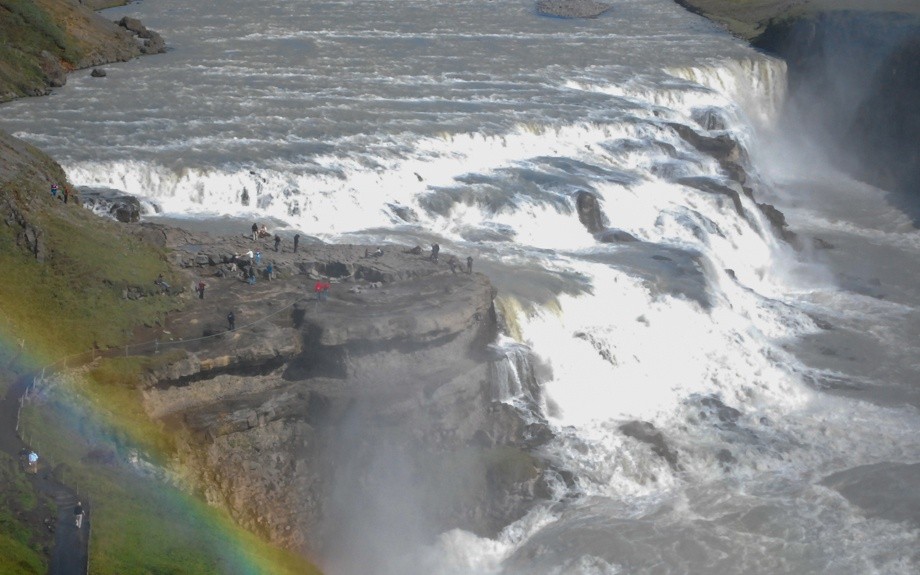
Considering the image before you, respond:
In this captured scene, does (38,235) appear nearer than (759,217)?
Yes

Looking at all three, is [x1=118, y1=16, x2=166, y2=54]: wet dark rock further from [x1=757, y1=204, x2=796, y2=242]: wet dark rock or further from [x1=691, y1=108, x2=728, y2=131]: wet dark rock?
[x1=757, y1=204, x2=796, y2=242]: wet dark rock

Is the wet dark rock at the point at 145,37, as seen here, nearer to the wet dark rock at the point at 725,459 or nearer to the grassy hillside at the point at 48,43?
the grassy hillside at the point at 48,43

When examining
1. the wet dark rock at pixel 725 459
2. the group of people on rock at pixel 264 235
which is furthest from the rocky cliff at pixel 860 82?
the group of people on rock at pixel 264 235

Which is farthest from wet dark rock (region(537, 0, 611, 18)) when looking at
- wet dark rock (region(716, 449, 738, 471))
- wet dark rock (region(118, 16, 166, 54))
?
wet dark rock (region(716, 449, 738, 471))

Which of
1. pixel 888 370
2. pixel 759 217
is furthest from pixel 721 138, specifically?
pixel 888 370

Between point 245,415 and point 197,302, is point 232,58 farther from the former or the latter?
point 245,415

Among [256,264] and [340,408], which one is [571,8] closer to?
[256,264]

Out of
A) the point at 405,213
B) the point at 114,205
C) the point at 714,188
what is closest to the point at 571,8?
the point at 714,188

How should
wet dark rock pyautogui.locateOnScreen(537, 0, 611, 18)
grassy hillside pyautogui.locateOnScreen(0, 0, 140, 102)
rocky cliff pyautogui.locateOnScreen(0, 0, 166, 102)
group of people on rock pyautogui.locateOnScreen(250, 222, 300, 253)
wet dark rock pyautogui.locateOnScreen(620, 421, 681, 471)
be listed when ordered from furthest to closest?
wet dark rock pyautogui.locateOnScreen(537, 0, 611, 18), rocky cliff pyautogui.locateOnScreen(0, 0, 166, 102), grassy hillside pyautogui.locateOnScreen(0, 0, 140, 102), group of people on rock pyautogui.locateOnScreen(250, 222, 300, 253), wet dark rock pyautogui.locateOnScreen(620, 421, 681, 471)
